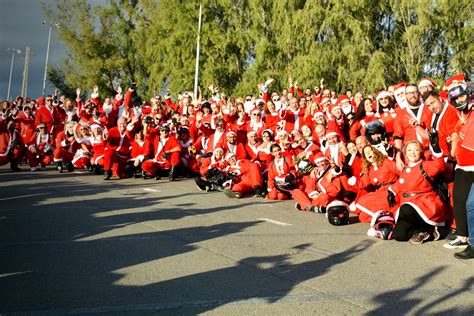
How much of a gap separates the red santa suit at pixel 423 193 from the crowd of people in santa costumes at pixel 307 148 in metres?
0.01

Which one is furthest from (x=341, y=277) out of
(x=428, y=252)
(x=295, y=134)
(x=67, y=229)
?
(x=295, y=134)

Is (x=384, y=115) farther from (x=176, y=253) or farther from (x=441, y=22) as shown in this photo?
(x=441, y=22)

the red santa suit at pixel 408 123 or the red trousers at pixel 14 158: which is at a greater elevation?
the red santa suit at pixel 408 123

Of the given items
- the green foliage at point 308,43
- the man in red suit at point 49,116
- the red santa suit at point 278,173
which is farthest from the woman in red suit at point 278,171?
the green foliage at point 308,43

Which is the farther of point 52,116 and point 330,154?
point 52,116

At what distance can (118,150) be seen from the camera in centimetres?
1435

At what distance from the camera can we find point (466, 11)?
2162cm

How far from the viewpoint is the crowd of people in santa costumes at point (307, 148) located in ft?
23.0

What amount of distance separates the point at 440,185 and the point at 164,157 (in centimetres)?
818

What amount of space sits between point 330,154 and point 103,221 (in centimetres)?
454

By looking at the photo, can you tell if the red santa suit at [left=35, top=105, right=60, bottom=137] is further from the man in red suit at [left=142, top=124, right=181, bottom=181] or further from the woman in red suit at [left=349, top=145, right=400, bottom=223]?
the woman in red suit at [left=349, top=145, right=400, bottom=223]

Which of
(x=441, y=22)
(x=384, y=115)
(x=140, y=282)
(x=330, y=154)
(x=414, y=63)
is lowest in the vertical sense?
(x=140, y=282)

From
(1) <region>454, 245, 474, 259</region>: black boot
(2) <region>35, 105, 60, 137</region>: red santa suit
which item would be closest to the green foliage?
(2) <region>35, 105, 60, 137</region>: red santa suit

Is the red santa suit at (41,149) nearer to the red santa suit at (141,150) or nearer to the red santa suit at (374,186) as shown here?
the red santa suit at (141,150)
